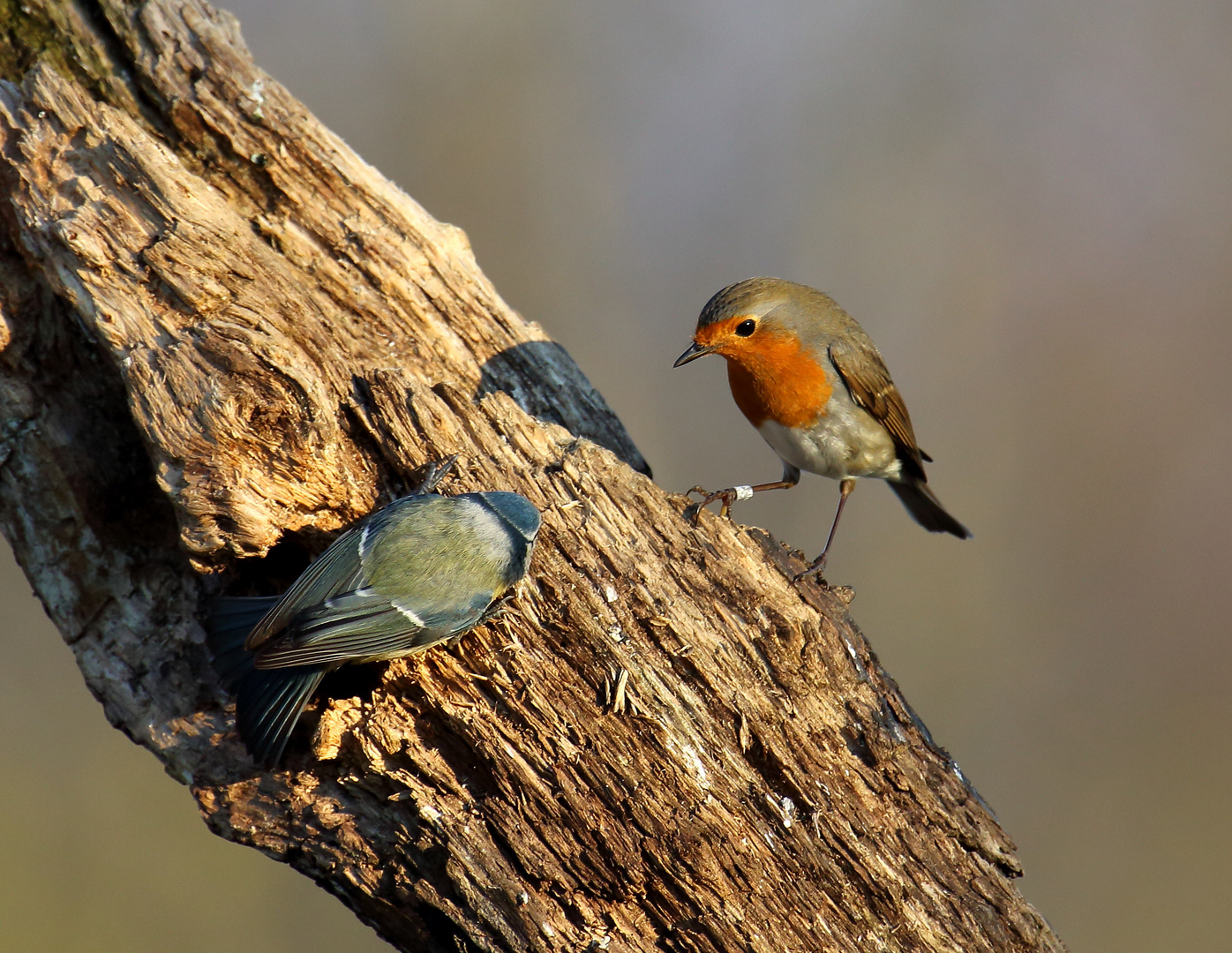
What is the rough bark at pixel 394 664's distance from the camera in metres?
2.58

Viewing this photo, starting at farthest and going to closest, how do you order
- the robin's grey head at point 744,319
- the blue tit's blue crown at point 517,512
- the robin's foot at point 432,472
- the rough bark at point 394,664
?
the robin's grey head at point 744,319, the robin's foot at point 432,472, the blue tit's blue crown at point 517,512, the rough bark at point 394,664

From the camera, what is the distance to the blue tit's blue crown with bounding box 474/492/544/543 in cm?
272

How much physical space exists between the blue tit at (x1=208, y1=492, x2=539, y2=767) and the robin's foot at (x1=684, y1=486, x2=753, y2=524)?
0.61 m

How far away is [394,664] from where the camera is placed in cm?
269

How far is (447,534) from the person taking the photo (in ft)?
8.71

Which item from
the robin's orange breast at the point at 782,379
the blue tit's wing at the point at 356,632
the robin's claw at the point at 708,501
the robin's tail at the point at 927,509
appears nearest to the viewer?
the blue tit's wing at the point at 356,632

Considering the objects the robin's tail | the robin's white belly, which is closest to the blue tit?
the robin's white belly

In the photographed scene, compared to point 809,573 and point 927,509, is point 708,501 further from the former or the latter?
point 927,509

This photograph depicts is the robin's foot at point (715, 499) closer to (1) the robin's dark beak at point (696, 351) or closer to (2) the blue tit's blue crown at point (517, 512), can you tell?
(2) the blue tit's blue crown at point (517, 512)

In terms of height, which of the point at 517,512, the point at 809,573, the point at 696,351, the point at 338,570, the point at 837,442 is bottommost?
the point at 338,570

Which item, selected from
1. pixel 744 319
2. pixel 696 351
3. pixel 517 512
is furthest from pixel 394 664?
pixel 744 319

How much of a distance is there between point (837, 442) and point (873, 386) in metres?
0.33

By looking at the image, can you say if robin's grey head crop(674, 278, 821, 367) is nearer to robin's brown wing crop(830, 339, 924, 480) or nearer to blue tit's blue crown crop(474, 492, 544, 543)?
robin's brown wing crop(830, 339, 924, 480)

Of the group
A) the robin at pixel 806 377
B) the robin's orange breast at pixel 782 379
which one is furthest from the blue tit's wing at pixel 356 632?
the robin's orange breast at pixel 782 379
